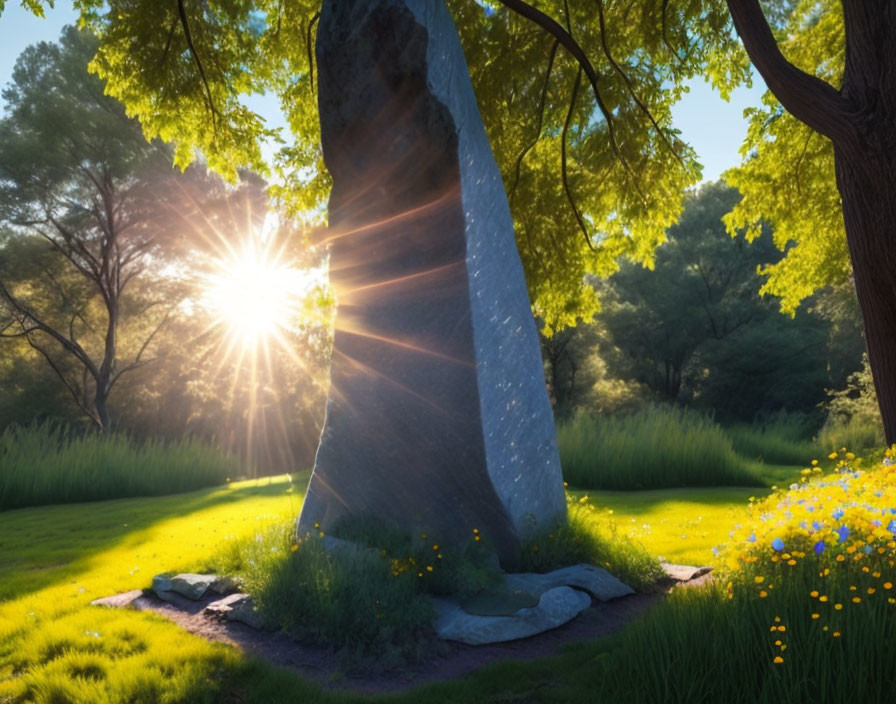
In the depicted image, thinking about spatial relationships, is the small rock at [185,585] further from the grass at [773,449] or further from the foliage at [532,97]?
the grass at [773,449]

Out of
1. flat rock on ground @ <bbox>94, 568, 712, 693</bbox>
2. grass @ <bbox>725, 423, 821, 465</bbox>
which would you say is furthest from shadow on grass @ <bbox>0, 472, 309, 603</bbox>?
grass @ <bbox>725, 423, 821, 465</bbox>

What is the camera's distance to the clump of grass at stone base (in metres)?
4.13

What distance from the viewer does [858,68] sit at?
20.6ft

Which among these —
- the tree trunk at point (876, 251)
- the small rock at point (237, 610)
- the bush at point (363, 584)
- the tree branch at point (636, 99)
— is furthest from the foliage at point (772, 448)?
the small rock at point (237, 610)

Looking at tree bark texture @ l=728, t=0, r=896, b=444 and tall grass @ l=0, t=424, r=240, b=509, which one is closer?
tree bark texture @ l=728, t=0, r=896, b=444

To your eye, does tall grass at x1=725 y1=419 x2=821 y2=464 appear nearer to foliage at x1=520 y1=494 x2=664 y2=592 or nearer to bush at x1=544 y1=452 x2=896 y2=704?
foliage at x1=520 y1=494 x2=664 y2=592

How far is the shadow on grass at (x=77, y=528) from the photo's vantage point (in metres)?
6.35

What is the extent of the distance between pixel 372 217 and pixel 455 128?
105cm

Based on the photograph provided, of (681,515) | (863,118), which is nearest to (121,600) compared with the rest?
(681,515)

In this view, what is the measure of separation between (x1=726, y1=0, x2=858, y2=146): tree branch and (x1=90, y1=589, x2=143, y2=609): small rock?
23.8 feet

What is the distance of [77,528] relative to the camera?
29.3 feet

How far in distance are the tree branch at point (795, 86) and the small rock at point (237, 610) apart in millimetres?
6459

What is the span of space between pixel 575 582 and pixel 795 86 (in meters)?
5.07

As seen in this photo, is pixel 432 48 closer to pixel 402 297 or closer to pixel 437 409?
pixel 402 297
